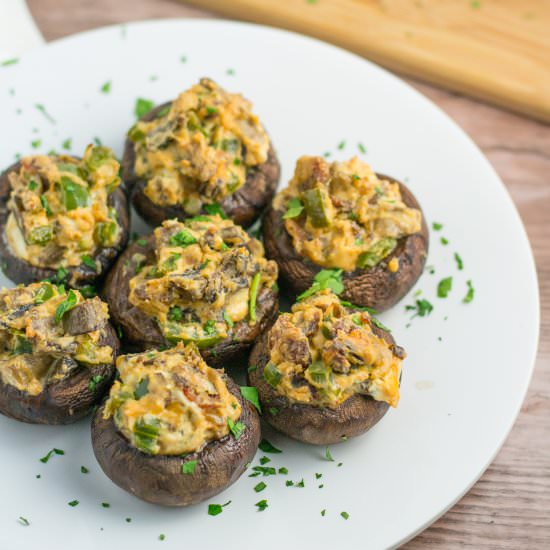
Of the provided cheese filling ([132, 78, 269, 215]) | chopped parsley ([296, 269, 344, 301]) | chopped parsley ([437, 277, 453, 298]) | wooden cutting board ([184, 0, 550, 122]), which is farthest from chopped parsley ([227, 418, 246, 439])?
wooden cutting board ([184, 0, 550, 122])

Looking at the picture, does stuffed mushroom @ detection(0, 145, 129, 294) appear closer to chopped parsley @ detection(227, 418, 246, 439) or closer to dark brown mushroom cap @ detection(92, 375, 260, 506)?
dark brown mushroom cap @ detection(92, 375, 260, 506)

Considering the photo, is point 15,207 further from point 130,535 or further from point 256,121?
point 130,535

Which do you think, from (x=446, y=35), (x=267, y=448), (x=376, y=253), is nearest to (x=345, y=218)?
(x=376, y=253)

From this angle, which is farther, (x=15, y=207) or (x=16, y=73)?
(x=16, y=73)

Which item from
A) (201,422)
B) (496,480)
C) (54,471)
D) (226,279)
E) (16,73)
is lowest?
(496,480)

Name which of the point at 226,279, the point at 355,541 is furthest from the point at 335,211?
the point at 355,541

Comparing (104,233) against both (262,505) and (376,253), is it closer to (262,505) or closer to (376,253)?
(376,253)

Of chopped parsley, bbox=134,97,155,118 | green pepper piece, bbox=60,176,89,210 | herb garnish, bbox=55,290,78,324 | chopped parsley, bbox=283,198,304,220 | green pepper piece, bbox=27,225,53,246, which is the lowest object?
herb garnish, bbox=55,290,78,324
